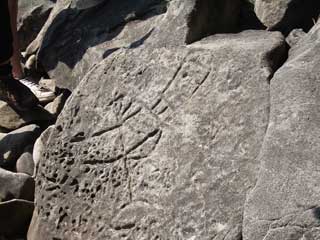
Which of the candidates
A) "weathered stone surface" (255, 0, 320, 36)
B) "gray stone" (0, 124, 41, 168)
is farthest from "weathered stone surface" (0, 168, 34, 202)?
"weathered stone surface" (255, 0, 320, 36)

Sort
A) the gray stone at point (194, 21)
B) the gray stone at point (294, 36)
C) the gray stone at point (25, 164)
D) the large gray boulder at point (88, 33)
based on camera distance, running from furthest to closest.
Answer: the large gray boulder at point (88, 33), the gray stone at point (25, 164), the gray stone at point (194, 21), the gray stone at point (294, 36)

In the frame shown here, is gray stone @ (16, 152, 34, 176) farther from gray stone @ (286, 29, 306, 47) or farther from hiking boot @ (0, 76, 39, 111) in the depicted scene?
gray stone @ (286, 29, 306, 47)

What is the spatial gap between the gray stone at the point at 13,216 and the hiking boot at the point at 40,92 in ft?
4.99

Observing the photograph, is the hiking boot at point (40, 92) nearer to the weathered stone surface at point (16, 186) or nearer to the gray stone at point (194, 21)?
the weathered stone surface at point (16, 186)

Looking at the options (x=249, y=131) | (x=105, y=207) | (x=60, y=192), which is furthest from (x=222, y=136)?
(x=60, y=192)

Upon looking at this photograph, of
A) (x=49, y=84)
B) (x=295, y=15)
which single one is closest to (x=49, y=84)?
(x=49, y=84)

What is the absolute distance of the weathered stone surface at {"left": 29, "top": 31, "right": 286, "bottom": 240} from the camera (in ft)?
11.0

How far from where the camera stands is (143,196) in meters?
3.57

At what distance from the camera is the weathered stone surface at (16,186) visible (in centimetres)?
452

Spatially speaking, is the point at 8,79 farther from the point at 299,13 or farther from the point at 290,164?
the point at 290,164

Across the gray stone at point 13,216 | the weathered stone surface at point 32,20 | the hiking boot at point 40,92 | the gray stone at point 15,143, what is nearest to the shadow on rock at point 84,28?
the hiking boot at point 40,92

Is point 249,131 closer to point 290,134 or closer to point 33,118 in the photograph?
point 290,134

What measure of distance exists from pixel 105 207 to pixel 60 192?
311mm

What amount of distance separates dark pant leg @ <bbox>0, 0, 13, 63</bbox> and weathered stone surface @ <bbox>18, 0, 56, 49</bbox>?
109 cm
